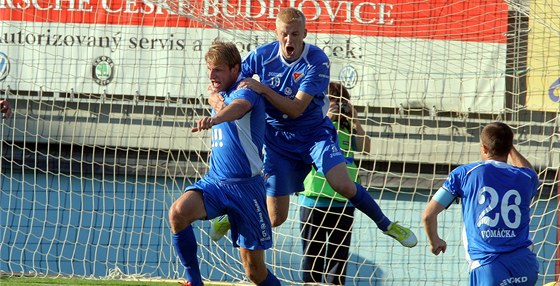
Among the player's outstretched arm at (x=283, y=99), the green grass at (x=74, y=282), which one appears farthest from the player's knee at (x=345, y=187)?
the green grass at (x=74, y=282)

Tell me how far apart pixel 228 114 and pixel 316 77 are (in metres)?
1.09

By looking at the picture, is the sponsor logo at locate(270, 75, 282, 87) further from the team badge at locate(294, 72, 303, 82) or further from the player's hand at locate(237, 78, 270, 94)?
the player's hand at locate(237, 78, 270, 94)

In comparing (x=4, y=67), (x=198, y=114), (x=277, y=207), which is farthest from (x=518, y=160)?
(x=4, y=67)

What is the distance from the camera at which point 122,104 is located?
10.4 meters

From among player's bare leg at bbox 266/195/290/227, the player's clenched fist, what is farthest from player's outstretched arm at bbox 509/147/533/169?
player's bare leg at bbox 266/195/290/227

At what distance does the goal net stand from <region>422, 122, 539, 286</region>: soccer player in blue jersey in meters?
4.34

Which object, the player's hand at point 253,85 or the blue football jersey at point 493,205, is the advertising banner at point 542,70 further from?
the blue football jersey at point 493,205

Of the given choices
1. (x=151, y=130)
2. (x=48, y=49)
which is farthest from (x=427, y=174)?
(x=48, y=49)

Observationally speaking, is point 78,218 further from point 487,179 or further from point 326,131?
point 487,179

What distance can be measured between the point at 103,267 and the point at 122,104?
1.75 meters

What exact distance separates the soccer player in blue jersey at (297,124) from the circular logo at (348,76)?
3569 mm

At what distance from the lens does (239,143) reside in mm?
5918

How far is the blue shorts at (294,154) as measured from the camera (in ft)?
21.9

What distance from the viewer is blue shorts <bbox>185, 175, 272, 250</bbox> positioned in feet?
19.1
